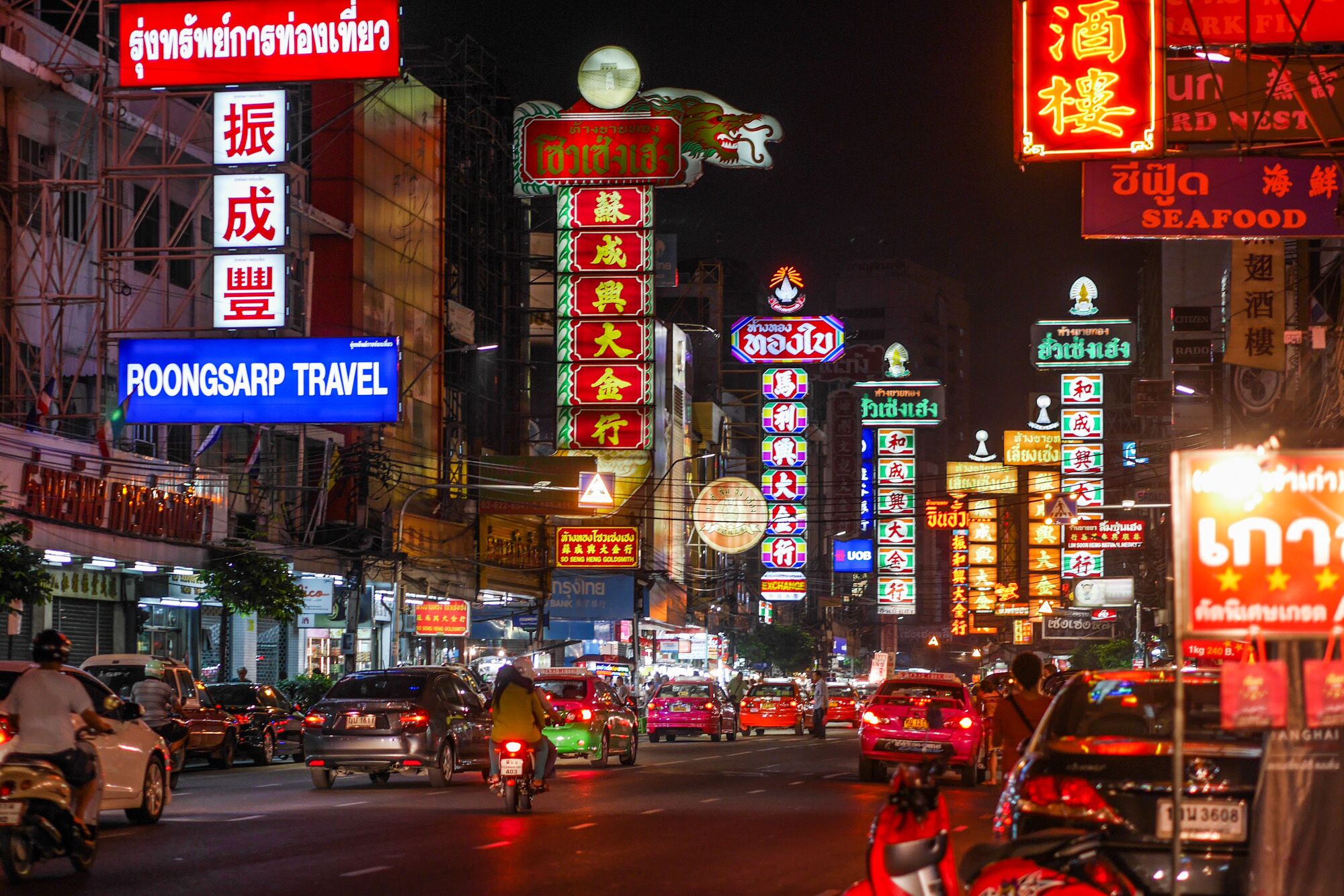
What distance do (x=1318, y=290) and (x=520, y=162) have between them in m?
24.1

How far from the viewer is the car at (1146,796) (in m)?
8.42

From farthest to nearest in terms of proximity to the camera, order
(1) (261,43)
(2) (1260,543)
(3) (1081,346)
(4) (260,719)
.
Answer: (3) (1081,346) → (1) (261,43) → (4) (260,719) → (2) (1260,543)

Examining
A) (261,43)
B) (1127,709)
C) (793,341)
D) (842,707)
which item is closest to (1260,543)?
(1127,709)

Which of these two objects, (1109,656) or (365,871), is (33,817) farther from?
(1109,656)

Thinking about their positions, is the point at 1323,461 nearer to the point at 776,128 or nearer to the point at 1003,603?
the point at 776,128

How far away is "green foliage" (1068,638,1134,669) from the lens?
77438 mm

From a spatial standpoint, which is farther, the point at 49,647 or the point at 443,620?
the point at 443,620

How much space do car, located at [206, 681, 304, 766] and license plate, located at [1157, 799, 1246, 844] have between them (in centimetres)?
2450

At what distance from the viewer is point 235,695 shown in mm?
32062

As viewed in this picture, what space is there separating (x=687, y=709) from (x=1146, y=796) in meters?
35.0

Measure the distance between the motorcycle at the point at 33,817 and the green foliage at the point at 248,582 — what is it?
76.2 feet

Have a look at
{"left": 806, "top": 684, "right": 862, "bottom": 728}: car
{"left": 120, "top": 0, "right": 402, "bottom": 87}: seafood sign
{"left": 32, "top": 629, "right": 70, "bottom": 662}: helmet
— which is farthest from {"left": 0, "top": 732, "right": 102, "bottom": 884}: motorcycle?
{"left": 806, "top": 684, "right": 862, "bottom": 728}: car

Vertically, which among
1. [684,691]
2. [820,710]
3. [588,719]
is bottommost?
[820,710]

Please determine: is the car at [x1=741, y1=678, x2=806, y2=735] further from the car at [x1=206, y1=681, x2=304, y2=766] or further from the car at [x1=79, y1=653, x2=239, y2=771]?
the car at [x1=79, y1=653, x2=239, y2=771]
